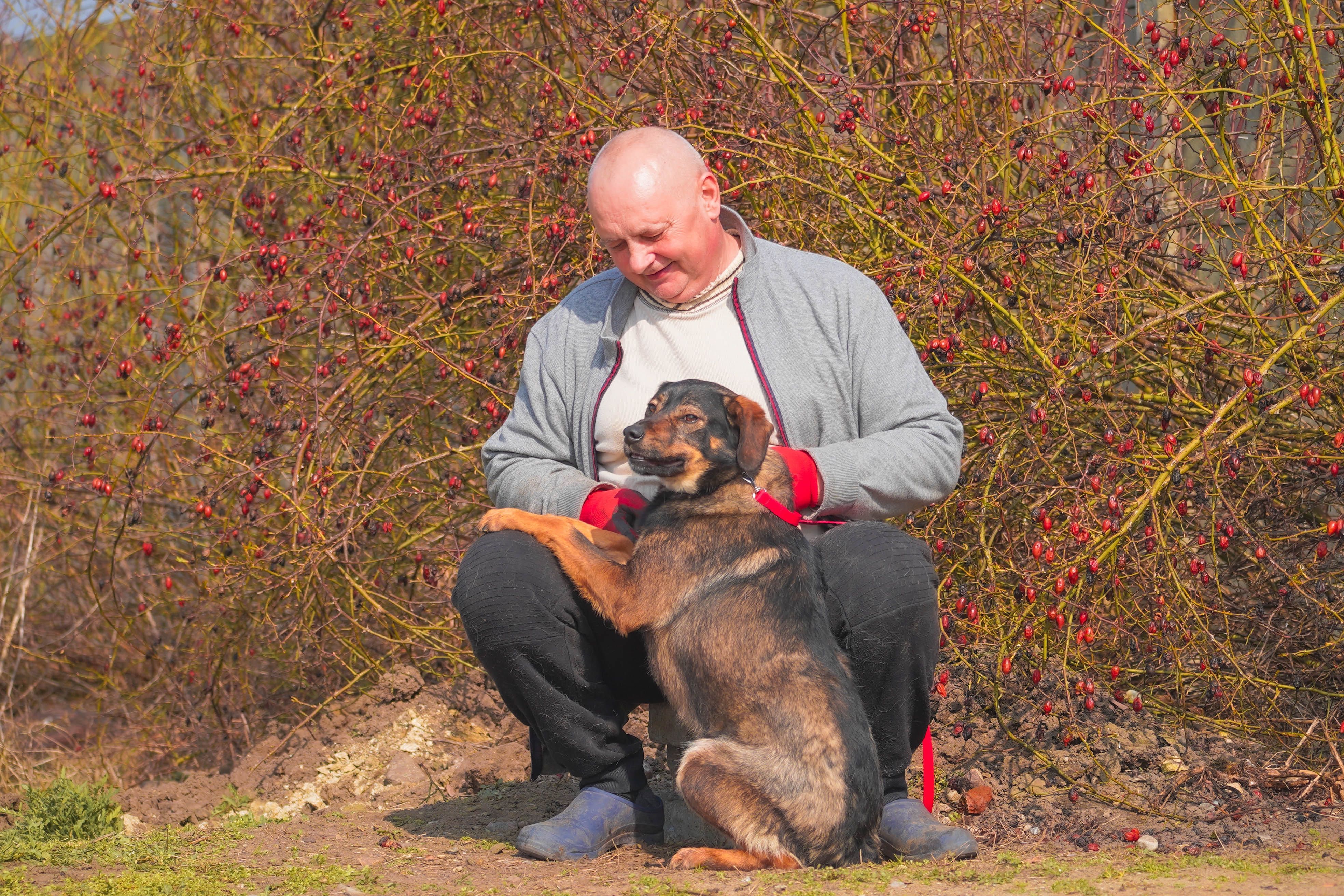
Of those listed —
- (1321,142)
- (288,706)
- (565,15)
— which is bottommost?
(288,706)

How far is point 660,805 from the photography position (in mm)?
3729

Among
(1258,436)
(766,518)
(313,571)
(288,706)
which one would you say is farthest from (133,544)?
(1258,436)

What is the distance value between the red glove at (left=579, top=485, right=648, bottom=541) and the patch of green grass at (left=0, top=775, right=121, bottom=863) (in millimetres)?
1929

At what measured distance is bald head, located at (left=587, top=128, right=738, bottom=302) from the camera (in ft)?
11.9

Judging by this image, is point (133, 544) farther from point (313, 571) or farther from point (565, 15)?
point (565, 15)

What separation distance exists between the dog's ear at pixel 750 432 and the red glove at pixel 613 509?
0.44 meters

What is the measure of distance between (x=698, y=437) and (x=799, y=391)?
43 cm

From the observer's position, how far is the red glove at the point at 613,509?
3.63m

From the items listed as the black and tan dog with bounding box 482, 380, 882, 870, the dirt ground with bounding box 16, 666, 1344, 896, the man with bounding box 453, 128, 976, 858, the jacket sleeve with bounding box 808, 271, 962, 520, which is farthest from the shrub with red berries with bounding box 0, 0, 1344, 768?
the black and tan dog with bounding box 482, 380, 882, 870

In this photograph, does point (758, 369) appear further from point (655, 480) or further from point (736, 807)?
point (736, 807)

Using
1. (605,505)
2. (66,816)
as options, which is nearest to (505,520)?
(605,505)

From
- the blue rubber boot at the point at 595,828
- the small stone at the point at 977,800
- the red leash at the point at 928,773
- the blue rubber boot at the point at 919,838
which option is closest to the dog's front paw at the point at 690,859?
the blue rubber boot at the point at 595,828

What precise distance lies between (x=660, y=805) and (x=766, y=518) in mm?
1001

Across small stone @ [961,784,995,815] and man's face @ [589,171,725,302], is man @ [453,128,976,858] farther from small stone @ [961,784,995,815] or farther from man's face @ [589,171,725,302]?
small stone @ [961,784,995,815]
